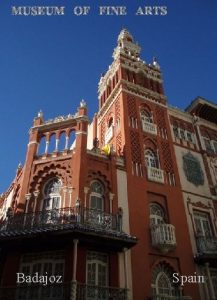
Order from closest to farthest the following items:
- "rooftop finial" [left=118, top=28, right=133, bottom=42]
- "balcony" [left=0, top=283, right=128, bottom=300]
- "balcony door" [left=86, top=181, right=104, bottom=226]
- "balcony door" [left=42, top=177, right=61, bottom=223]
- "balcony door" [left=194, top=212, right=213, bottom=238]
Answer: "balcony" [left=0, top=283, right=128, bottom=300]
"balcony door" [left=86, top=181, right=104, bottom=226]
"balcony door" [left=42, top=177, right=61, bottom=223]
"balcony door" [left=194, top=212, right=213, bottom=238]
"rooftop finial" [left=118, top=28, right=133, bottom=42]

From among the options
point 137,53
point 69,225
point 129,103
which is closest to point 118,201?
point 69,225

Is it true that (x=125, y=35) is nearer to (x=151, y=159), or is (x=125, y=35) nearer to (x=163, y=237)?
(x=151, y=159)

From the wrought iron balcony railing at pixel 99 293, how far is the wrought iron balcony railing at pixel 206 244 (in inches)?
233

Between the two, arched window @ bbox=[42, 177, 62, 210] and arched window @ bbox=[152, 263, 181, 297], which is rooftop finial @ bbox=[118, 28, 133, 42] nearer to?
arched window @ bbox=[42, 177, 62, 210]

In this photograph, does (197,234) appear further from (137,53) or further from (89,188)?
(137,53)

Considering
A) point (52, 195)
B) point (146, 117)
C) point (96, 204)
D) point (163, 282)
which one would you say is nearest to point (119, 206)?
point (96, 204)

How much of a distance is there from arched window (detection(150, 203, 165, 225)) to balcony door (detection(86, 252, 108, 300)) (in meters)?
4.06

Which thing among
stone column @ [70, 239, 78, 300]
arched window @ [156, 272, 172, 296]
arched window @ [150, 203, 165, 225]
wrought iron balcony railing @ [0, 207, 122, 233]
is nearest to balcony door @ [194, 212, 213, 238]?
arched window @ [150, 203, 165, 225]

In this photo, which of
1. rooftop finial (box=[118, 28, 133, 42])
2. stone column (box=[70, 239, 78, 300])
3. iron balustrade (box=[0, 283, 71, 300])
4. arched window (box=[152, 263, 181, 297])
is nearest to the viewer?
stone column (box=[70, 239, 78, 300])

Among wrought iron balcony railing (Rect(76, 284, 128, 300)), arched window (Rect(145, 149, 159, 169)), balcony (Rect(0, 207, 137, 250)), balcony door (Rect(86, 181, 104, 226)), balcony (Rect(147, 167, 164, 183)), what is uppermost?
arched window (Rect(145, 149, 159, 169))

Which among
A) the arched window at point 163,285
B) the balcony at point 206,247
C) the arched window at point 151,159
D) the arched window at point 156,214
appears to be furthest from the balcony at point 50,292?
the arched window at point 151,159

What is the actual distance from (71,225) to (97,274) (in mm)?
2875

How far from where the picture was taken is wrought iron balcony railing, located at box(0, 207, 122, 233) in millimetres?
14711

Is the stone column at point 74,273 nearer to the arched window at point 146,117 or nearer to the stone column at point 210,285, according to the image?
the stone column at point 210,285
